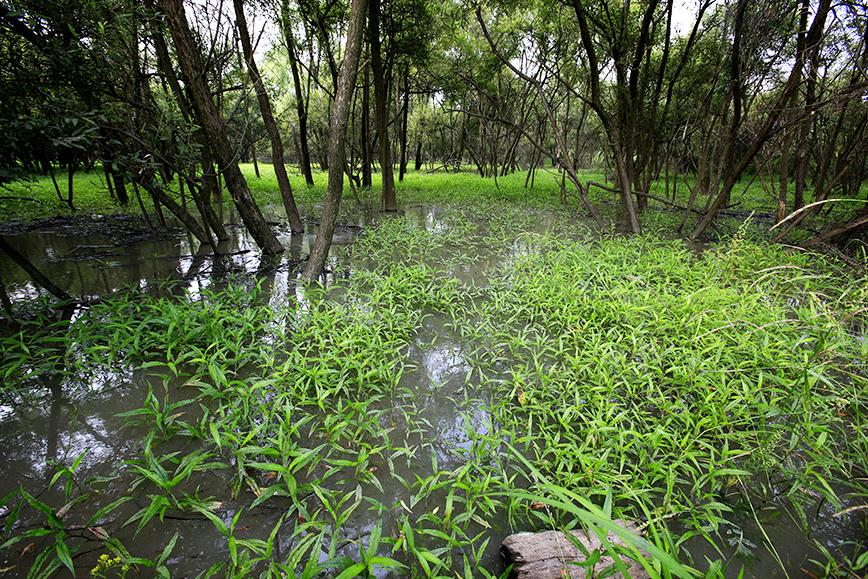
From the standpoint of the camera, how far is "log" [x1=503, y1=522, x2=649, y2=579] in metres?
1.44

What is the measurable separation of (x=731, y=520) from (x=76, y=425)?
3823mm

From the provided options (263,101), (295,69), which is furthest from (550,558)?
(295,69)

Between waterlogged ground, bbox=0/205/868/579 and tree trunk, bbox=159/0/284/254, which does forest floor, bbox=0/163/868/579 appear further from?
tree trunk, bbox=159/0/284/254

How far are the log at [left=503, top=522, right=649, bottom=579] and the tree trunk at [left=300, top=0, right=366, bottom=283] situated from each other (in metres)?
3.65

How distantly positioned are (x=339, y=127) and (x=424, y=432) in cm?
353

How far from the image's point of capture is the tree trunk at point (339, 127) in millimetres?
3957

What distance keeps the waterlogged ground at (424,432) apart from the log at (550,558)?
0.08 metres

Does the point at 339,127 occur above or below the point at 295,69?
below

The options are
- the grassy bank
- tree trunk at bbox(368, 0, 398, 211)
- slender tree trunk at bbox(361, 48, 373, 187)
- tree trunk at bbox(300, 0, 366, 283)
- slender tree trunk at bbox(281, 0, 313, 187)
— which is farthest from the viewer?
slender tree trunk at bbox(361, 48, 373, 187)

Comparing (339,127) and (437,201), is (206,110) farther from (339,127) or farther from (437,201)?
(437,201)

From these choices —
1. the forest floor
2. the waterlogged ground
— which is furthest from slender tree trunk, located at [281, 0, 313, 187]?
the forest floor

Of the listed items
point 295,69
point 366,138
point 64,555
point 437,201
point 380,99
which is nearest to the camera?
point 64,555

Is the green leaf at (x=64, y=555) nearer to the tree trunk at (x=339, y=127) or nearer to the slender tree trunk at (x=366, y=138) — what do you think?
the tree trunk at (x=339, y=127)

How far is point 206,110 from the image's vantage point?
14.5ft
